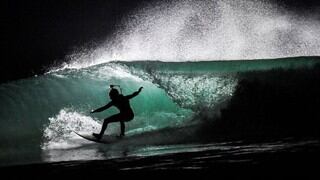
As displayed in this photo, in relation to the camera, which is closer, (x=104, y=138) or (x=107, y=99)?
(x=104, y=138)

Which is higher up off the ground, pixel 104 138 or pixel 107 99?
pixel 107 99

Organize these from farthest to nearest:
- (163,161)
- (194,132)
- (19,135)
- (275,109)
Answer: (19,135) → (275,109) → (194,132) → (163,161)

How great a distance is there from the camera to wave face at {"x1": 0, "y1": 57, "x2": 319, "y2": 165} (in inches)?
694

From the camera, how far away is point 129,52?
2623cm

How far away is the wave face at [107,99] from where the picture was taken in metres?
17.6

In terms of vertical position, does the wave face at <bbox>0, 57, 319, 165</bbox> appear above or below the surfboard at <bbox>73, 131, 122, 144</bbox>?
above

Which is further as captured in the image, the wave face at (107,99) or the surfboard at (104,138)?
the wave face at (107,99)

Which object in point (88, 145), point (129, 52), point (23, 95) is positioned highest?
point (129, 52)

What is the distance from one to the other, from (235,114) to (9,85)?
1015 centimetres

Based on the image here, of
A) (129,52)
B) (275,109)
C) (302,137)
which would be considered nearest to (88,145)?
(275,109)

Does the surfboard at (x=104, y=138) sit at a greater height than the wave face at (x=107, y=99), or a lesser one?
lesser

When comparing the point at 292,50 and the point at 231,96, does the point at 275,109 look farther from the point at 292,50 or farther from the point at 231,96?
the point at 292,50

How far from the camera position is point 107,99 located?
997 inches

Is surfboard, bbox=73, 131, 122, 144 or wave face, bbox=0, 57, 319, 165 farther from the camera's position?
wave face, bbox=0, 57, 319, 165
